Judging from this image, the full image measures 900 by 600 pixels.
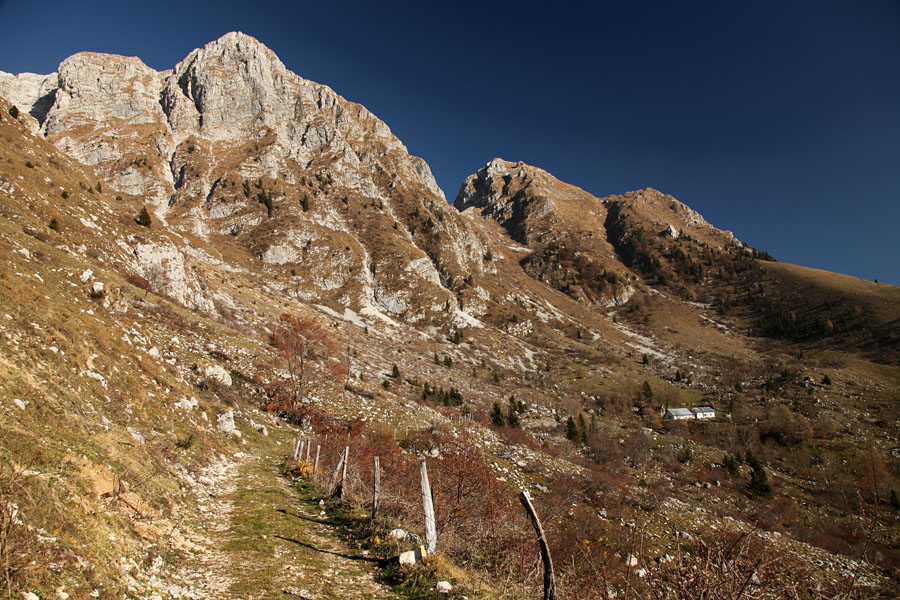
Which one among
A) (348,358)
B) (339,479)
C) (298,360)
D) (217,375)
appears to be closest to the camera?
(339,479)

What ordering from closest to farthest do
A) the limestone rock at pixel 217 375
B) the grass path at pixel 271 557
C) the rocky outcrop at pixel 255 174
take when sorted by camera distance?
the grass path at pixel 271 557 → the limestone rock at pixel 217 375 → the rocky outcrop at pixel 255 174

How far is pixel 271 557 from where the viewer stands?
8.72 meters

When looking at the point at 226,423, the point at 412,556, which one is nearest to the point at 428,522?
the point at 412,556

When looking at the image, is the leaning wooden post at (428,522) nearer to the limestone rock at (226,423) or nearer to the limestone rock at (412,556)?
the limestone rock at (412,556)

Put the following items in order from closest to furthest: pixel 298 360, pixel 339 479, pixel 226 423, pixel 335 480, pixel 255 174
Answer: pixel 339 479, pixel 335 480, pixel 226 423, pixel 298 360, pixel 255 174

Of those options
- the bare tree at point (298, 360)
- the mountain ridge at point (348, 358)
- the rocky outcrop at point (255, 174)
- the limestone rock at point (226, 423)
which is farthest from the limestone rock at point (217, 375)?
the rocky outcrop at point (255, 174)

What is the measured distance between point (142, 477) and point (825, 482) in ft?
267

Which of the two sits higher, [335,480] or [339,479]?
[339,479]

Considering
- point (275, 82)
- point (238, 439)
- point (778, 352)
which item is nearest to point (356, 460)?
point (238, 439)

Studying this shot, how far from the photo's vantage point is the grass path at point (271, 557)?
7.20 metres

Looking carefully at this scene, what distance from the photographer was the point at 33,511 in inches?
217

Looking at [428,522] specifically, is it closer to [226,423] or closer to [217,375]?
[226,423]

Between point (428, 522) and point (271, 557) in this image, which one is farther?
point (271, 557)

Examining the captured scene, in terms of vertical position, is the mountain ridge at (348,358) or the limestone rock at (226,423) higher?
the mountain ridge at (348,358)
